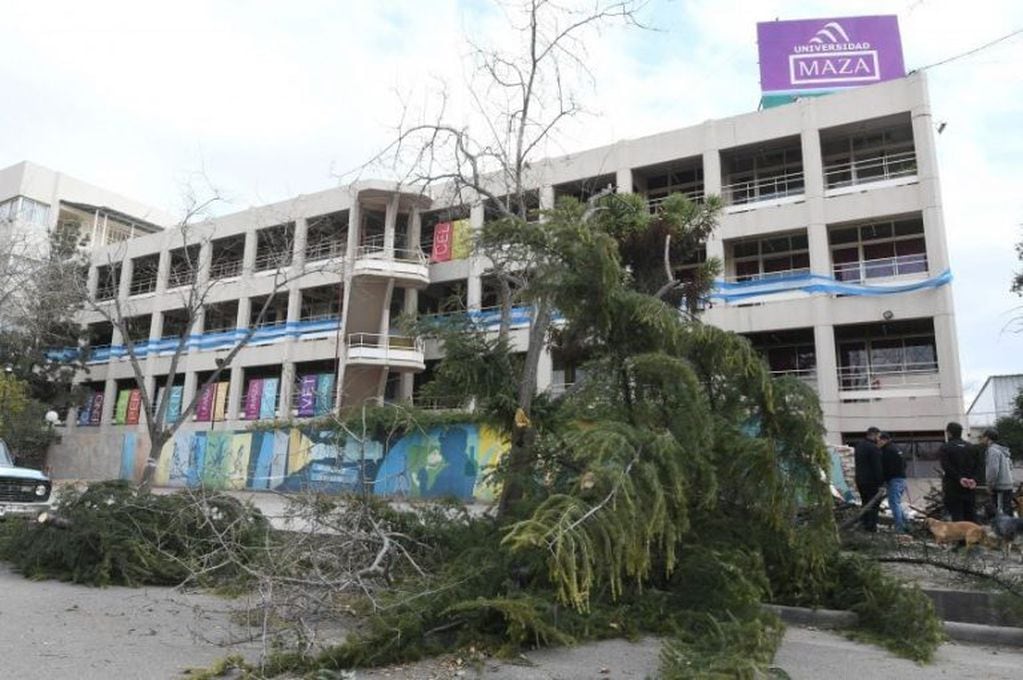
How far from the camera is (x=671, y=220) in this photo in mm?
14086

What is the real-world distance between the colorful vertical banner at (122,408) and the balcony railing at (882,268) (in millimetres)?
36294

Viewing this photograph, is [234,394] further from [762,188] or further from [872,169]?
[872,169]

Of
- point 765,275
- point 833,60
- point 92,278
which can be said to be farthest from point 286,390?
point 833,60

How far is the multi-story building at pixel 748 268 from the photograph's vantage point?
77.1 feet

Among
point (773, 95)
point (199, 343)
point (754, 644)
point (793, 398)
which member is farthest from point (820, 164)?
point (199, 343)

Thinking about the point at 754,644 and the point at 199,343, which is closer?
the point at 754,644

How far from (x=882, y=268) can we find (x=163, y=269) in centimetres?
3568

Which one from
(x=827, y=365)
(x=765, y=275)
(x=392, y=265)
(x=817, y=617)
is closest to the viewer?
(x=817, y=617)

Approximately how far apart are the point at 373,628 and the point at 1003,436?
985 inches

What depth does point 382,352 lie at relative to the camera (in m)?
31.0

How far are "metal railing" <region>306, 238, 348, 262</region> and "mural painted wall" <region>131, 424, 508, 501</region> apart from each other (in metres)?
9.17

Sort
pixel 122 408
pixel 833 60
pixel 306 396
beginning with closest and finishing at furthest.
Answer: pixel 833 60
pixel 306 396
pixel 122 408

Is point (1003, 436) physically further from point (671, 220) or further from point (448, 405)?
point (448, 405)

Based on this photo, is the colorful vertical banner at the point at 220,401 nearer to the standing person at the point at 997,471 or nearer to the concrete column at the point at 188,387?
the concrete column at the point at 188,387
